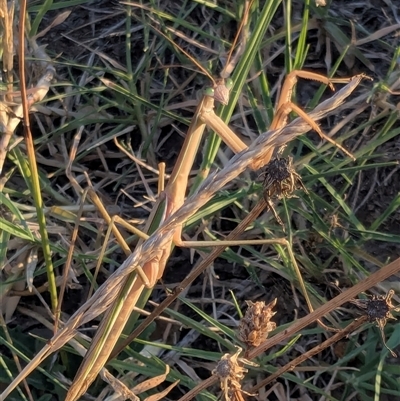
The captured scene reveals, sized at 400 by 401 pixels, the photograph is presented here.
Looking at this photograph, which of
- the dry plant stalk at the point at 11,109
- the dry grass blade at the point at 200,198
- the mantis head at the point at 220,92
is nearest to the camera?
the dry grass blade at the point at 200,198

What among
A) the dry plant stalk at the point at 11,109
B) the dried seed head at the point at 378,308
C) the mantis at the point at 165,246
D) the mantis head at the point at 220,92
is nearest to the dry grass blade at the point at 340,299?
→ the dried seed head at the point at 378,308

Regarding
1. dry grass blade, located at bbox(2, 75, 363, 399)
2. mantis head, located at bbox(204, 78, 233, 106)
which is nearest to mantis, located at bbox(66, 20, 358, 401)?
mantis head, located at bbox(204, 78, 233, 106)

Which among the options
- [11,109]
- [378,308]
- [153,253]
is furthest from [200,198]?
[11,109]

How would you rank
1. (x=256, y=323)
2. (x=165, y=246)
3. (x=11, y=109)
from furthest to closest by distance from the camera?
(x=11, y=109)
(x=165, y=246)
(x=256, y=323)

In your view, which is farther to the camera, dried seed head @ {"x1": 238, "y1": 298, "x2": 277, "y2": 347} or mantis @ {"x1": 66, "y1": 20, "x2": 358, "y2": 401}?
mantis @ {"x1": 66, "y1": 20, "x2": 358, "y2": 401}

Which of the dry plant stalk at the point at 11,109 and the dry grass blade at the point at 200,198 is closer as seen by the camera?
the dry grass blade at the point at 200,198

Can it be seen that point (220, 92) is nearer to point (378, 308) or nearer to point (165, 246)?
point (165, 246)

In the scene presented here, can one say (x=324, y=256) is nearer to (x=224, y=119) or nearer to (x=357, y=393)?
(x=357, y=393)

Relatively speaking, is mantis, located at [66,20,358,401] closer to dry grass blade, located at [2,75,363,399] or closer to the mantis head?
the mantis head

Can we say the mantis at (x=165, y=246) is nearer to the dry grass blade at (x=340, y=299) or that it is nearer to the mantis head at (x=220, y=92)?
the mantis head at (x=220, y=92)
